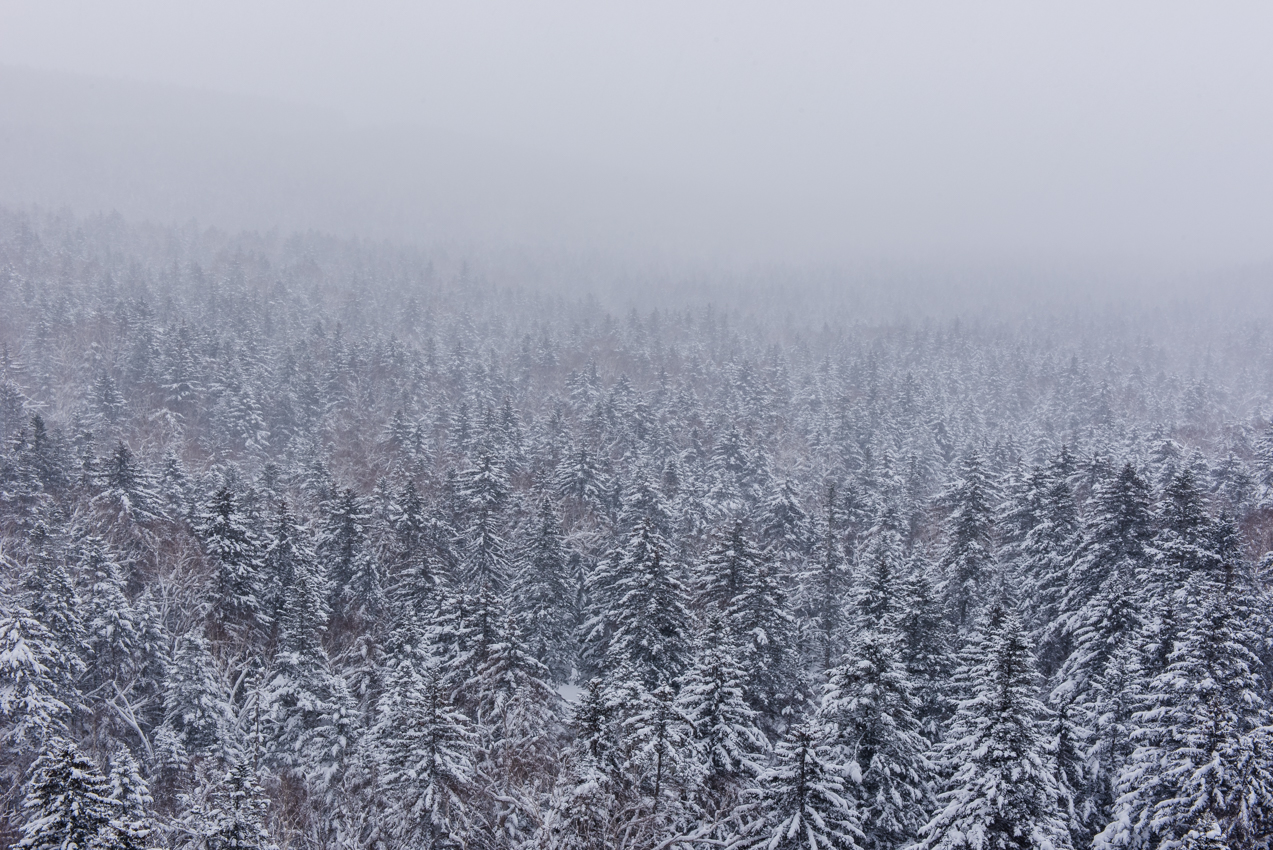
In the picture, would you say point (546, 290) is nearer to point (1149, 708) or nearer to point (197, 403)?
point (197, 403)

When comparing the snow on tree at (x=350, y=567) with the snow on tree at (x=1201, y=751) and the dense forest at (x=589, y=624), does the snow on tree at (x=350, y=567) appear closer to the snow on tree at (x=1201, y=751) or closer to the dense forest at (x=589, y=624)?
the dense forest at (x=589, y=624)

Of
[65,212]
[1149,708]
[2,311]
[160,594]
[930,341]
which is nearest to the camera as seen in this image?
[1149,708]

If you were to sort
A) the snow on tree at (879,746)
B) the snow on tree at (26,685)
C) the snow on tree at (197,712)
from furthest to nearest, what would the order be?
the snow on tree at (197,712), the snow on tree at (26,685), the snow on tree at (879,746)

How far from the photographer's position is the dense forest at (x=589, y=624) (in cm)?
1560

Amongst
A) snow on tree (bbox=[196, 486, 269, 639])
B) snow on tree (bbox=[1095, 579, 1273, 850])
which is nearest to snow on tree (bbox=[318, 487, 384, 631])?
snow on tree (bbox=[196, 486, 269, 639])

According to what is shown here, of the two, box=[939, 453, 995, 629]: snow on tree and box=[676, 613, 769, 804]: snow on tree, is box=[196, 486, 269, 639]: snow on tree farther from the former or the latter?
box=[939, 453, 995, 629]: snow on tree

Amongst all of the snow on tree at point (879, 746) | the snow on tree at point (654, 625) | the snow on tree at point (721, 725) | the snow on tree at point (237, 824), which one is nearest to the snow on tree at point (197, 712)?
the snow on tree at point (237, 824)

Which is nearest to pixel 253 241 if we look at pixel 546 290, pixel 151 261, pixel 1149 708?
pixel 151 261

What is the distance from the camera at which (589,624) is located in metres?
30.4

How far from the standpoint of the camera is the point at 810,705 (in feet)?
89.6

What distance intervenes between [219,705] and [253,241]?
146 metres

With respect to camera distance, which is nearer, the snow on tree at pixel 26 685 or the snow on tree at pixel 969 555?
the snow on tree at pixel 26 685

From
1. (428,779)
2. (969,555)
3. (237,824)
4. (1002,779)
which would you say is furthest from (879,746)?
(969,555)

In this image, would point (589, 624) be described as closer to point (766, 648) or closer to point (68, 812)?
point (766, 648)
